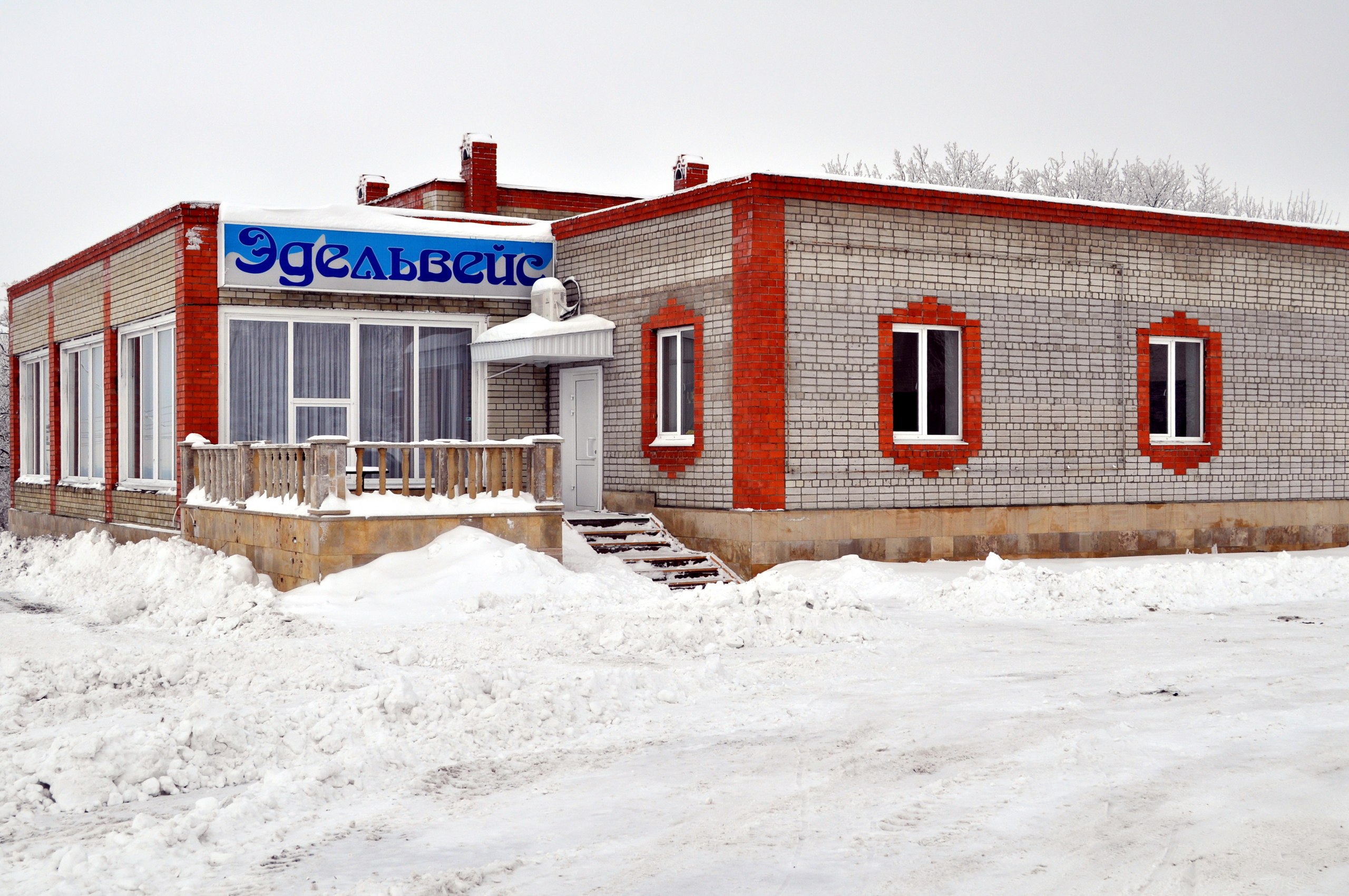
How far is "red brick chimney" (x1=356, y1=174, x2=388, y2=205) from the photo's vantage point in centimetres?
2736

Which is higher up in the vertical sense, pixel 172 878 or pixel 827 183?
pixel 827 183

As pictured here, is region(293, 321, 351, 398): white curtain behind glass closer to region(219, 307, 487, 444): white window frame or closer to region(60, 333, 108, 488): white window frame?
region(219, 307, 487, 444): white window frame

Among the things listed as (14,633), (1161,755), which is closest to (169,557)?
(14,633)

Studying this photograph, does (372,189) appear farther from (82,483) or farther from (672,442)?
(672,442)

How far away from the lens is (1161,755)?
760cm

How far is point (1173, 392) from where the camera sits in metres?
19.4

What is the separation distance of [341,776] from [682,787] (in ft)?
5.99

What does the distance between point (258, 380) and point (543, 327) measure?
4.07 metres

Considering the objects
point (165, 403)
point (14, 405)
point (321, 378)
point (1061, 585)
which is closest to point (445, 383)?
point (321, 378)

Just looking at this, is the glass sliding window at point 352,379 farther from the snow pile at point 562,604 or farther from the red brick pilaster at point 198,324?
the snow pile at point 562,604

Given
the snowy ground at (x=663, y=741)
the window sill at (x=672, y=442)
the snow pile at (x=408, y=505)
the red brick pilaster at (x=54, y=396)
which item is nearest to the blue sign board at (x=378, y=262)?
the window sill at (x=672, y=442)

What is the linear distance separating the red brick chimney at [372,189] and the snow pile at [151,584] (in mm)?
9151

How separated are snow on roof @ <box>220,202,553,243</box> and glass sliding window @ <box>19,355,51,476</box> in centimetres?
975

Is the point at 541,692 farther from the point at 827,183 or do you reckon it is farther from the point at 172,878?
the point at 827,183
